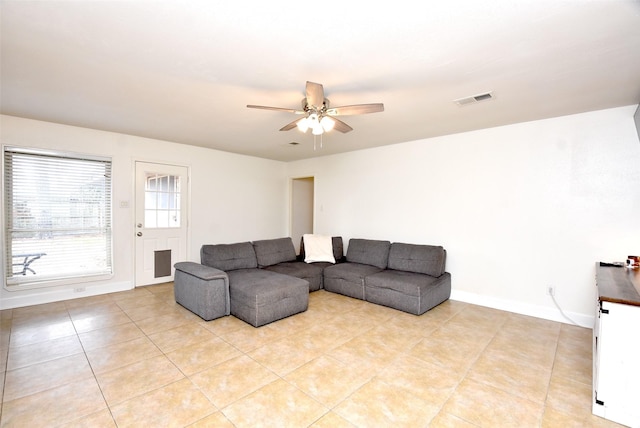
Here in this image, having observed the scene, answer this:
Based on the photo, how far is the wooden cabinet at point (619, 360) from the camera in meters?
1.78

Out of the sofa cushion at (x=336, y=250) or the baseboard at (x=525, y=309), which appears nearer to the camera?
Answer: the baseboard at (x=525, y=309)

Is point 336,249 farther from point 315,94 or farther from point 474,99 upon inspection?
point 315,94

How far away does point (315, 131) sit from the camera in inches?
111

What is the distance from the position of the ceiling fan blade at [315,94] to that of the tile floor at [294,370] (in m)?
2.21

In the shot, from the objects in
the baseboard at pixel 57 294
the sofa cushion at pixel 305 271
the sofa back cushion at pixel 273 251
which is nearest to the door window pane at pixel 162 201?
the baseboard at pixel 57 294

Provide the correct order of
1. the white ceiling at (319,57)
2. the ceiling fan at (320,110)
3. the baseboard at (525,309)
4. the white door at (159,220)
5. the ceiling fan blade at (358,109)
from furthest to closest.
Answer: the white door at (159,220) < the baseboard at (525,309) < the ceiling fan blade at (358,109) < the ceiling fan at (320,110) < the white ceiling at (319,57)

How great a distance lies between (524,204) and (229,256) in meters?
4.04

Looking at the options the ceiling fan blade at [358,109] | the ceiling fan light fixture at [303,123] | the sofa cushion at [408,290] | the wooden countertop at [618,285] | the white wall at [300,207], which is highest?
the ceiling fan blade at [358,109]

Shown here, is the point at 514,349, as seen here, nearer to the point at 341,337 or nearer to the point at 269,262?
the point at 341,337

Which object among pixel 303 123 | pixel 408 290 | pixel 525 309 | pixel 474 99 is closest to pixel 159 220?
pixel 303 123

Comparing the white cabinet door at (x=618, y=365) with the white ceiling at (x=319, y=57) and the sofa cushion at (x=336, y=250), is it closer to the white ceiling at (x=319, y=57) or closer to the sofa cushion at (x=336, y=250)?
the white ceiling at (x=319, y=57)

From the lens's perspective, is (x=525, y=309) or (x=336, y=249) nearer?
(x=525, y=309)

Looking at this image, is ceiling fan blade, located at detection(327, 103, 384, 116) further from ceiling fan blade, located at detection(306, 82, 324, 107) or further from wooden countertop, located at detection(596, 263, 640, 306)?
wooden countertop, located at detection(596, 263, 640, 306)

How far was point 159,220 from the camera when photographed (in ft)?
16.2
